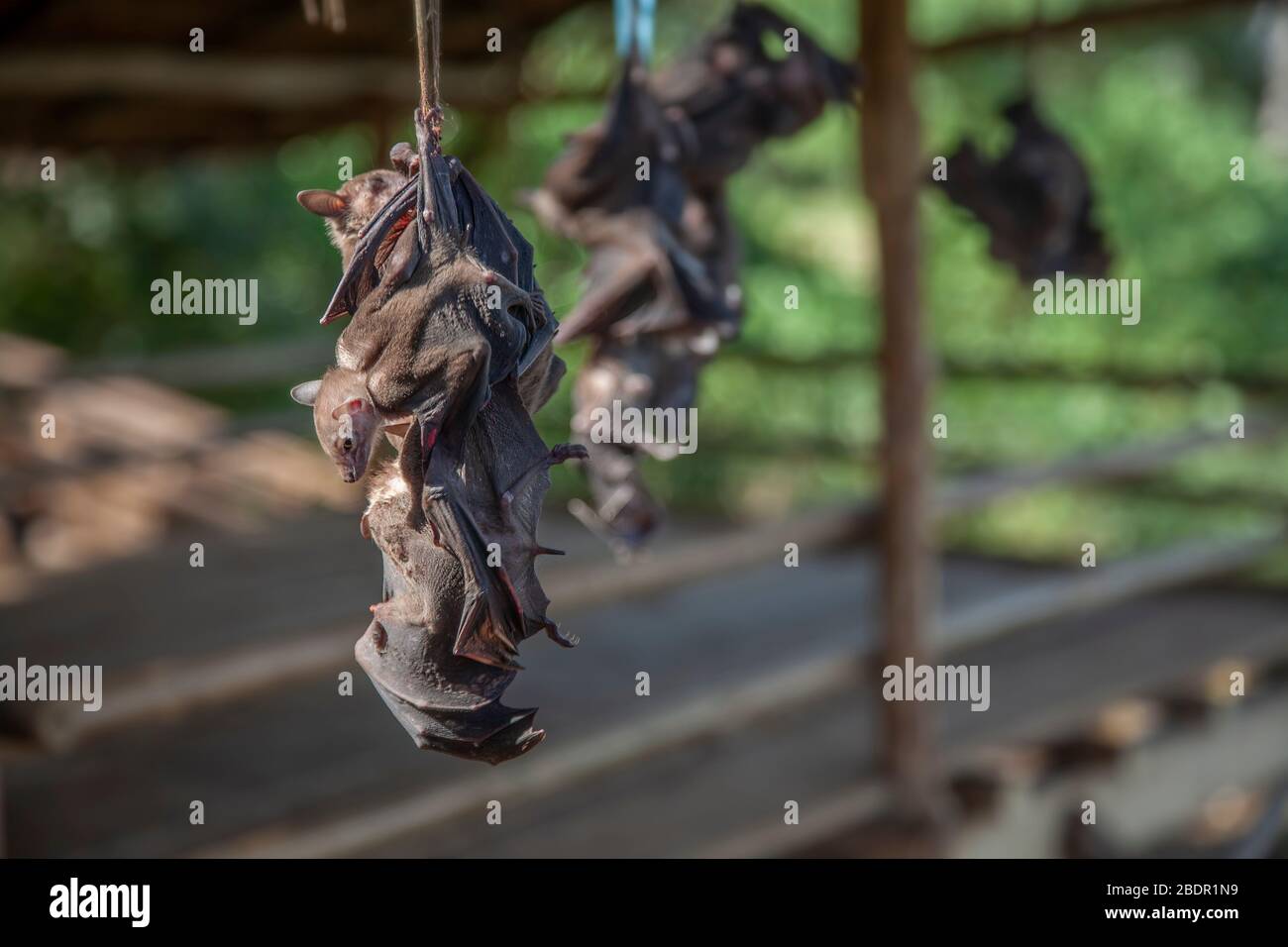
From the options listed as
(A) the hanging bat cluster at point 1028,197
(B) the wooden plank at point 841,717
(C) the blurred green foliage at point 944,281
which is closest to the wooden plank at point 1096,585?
(B) the wooden plank at point 841,717

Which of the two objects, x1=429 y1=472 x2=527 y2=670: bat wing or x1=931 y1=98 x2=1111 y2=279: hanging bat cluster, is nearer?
x1=429 y1=472 x2=527 y2=670: bat wing

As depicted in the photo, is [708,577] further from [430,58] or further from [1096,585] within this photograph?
[430,58]

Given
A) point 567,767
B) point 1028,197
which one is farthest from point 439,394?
point 567,767

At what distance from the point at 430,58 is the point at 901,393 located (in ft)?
10.9

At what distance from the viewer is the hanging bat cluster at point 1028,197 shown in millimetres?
2461

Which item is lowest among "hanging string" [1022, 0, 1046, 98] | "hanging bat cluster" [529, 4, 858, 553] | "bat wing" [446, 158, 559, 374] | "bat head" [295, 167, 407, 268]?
"bat wing" [446, 158, 559, 374]

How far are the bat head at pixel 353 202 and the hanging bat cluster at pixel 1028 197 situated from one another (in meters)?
1.67

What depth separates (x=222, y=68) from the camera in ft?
18.0

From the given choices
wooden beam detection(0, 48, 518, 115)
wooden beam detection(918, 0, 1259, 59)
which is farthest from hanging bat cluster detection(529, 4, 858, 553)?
wooden beam detection(0, 48, 518, 115)

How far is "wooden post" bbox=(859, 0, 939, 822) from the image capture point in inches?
146

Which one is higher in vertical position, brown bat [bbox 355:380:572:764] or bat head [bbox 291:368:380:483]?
bat head [bbox 291:368:380:483]

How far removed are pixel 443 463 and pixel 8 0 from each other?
166 inches

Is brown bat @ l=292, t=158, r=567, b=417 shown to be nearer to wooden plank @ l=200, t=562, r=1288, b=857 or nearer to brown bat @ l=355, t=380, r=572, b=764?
brown bat @ l=355, t=380, r=572, b=764

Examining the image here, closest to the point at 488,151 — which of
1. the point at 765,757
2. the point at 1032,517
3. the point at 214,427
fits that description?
the point at 214,427
